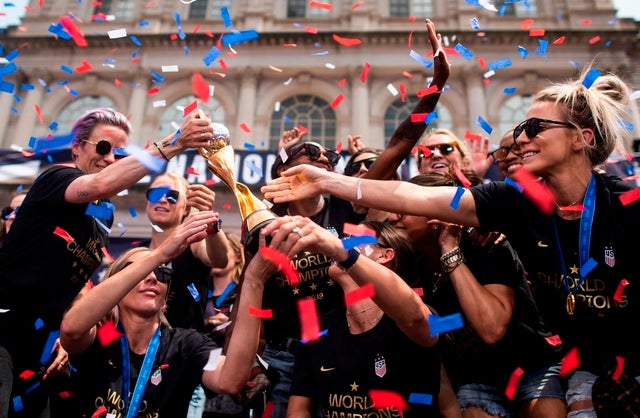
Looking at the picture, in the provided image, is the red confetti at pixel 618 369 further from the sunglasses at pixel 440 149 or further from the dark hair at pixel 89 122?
the dark hair at pixel 89 122

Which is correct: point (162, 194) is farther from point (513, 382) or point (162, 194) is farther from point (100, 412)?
point (513, 382)

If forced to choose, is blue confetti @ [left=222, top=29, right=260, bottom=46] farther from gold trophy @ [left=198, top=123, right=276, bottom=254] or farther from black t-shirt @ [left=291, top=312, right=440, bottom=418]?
black t-shirt @ [left=291, top=312, right=440, bottom=418]

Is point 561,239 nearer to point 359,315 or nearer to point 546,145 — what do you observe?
point 546,145

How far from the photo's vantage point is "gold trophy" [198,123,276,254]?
7.32 ft

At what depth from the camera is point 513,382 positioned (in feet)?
8.89

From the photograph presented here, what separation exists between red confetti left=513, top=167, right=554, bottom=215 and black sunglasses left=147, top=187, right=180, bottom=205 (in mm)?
2874

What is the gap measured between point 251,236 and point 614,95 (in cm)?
222

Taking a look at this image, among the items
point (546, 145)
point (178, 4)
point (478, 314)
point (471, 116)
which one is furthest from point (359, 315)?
point (178, 4)

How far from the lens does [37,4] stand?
66.0 feet

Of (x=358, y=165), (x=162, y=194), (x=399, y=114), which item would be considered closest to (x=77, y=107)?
(x=399, y=114)

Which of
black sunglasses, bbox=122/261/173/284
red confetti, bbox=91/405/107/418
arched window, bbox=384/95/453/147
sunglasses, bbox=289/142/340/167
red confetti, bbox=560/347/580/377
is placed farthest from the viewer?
arched window, bbox=384/95/453/147

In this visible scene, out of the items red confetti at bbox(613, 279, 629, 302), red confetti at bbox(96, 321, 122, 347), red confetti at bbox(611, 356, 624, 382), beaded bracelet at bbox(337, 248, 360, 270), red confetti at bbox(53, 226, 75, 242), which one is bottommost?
red confetti at bbox(611, 356, 624, 382)

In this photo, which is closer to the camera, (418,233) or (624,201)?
(624,201)

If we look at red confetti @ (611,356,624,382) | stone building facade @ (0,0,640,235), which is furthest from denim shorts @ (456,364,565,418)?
stone building facade @ (0,0,640,235)
